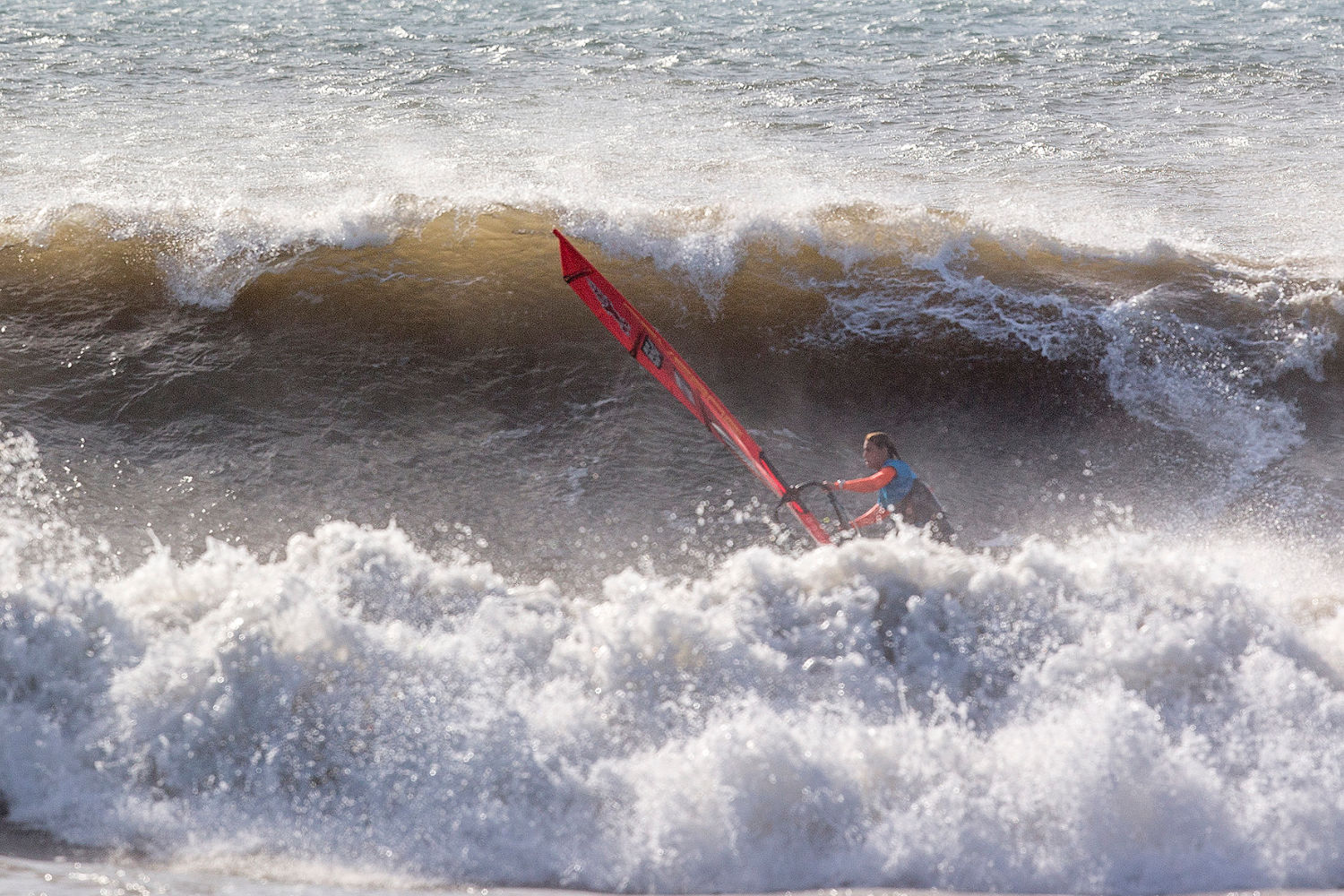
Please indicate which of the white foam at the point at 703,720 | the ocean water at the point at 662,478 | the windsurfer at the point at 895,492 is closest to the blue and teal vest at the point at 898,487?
the windsurfer at the point at 895,492

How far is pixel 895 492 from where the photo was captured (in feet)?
20.3

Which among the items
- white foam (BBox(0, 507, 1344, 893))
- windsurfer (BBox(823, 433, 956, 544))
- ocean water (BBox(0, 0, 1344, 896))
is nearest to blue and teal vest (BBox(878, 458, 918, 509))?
windsurfer (BBox(823, 433, 956, 544))

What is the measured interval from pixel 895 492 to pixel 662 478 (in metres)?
1.46

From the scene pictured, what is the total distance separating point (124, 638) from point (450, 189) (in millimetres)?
6511

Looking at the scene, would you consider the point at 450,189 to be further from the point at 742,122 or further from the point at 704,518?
the point at 704,518

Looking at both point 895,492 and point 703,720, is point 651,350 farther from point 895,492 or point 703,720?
point 703,720

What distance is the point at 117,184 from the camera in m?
10.1

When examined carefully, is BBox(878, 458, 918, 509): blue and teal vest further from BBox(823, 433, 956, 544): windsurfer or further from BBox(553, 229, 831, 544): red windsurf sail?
BBox(553, 229, 831, 544): red windsurf sail

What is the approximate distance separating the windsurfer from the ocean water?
20.1 inches

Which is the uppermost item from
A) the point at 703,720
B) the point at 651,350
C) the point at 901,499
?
the point at 651,350

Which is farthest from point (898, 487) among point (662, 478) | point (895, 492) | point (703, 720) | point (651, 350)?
point (703, 720)

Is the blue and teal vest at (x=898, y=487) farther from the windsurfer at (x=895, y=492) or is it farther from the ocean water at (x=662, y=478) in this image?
the ocean water at (x=662, y=478)

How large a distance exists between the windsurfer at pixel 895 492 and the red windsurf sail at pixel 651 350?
555 millimetres

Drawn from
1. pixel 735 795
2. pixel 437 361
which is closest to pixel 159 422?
pixel 437 361
